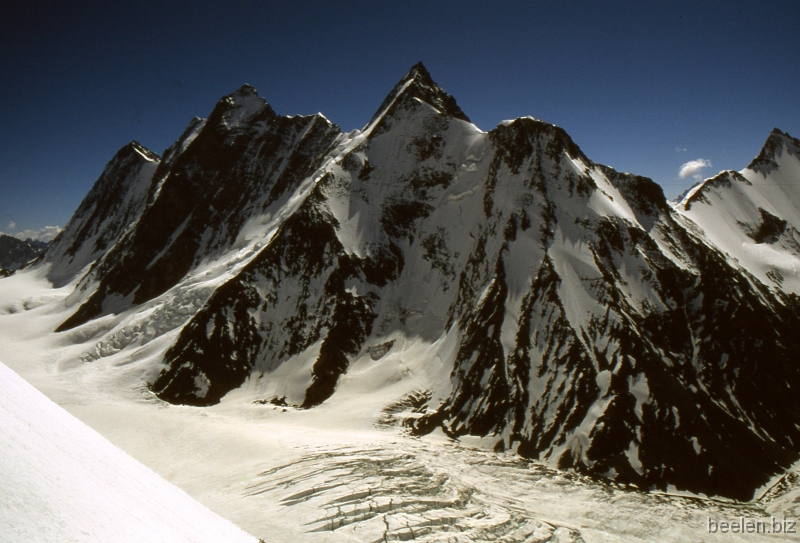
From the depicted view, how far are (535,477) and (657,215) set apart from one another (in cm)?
6042

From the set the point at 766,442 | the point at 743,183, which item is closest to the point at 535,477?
the point at 766,442

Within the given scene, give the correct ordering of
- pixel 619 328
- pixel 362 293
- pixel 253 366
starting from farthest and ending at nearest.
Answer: pixel 362 293, pixel 253 366, pixel 619 328

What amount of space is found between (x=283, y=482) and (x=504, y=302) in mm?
42599

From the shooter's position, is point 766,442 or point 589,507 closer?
point 589,507

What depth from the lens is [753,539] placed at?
39.9 metres

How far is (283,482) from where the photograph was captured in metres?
40.2

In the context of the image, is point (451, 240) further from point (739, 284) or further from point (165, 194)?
point (165, 194)

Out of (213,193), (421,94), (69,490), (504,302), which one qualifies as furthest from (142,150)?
(69,490)

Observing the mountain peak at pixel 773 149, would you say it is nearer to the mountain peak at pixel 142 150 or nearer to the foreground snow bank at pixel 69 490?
the foreground snow bank at pixel 69 490

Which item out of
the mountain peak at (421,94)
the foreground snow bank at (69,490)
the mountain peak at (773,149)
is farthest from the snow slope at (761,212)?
the foreground snow bank at (69,490)

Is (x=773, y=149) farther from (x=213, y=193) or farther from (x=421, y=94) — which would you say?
(x=213, y=193)

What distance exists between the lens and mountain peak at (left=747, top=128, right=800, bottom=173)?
115750 mm

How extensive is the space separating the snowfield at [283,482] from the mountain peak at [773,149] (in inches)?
3987

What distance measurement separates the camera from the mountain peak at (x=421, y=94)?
111438 millimetres
